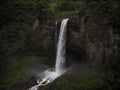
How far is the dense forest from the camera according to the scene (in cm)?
3753

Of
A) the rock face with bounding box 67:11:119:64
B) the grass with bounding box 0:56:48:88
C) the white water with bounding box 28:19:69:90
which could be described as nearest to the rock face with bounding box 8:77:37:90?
the grass with bounding box 0:56:48:88

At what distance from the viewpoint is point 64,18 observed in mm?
48812

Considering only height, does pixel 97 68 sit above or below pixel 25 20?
below

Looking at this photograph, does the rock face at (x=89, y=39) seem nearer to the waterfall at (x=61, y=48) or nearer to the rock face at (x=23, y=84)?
the waterfall at (x=61, y=48)

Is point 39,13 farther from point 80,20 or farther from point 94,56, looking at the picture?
point 94,56

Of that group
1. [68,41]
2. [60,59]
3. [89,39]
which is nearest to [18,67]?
[60,59]

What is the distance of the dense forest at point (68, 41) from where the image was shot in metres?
37.5

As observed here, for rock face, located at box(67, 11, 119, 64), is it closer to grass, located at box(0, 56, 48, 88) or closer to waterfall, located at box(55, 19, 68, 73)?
waterfall, located at box(55, 19, 68, 73)

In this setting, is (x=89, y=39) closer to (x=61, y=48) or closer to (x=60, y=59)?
(x=61, y=48)

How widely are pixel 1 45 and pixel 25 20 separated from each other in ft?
18.5

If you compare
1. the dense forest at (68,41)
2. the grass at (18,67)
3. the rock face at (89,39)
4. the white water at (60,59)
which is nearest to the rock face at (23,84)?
the dense forest at (68,41)

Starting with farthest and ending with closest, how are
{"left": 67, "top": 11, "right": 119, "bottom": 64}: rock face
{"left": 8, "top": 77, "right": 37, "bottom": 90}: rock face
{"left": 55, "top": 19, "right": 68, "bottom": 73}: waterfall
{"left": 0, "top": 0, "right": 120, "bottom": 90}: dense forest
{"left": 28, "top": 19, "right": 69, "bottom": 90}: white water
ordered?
{"left": 55, "top": 19, "right": 68, "bottom": 73}: waterfall → {"left": 28, "top": 19, "right": 69, "bottom": 90}: white water → {"left": 8, "top": 77, "right": 37, "bottom": 90}: rock face → {"left": 67, "top": 11, "right": 119, "bottom": 64}: rock face → {"left": 0, "top": 0, "right": 120, "bottom": 90}: dense forest

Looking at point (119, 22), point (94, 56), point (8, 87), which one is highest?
point (119, 22)

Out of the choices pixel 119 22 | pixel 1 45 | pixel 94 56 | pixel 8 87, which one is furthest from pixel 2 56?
pixel 119 22
